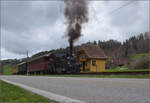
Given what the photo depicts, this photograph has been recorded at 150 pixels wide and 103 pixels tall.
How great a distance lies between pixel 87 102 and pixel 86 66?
98.2 feet

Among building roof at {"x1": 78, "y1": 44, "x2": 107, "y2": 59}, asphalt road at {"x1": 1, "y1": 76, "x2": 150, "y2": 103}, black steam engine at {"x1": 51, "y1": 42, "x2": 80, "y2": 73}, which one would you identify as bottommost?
asphalt road at {"x1": 1, "y1": 76, "x2": 150, "y2": 103}

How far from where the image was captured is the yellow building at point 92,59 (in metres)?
33.7

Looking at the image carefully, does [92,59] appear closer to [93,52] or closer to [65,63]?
[93,52]

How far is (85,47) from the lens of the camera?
119 ft

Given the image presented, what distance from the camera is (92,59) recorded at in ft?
111

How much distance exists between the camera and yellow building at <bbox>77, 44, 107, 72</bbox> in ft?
111

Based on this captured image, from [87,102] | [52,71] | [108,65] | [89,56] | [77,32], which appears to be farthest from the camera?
[108,65]

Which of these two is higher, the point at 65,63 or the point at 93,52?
the point at 93,52

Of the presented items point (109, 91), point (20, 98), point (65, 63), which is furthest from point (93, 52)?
point (20, 98)

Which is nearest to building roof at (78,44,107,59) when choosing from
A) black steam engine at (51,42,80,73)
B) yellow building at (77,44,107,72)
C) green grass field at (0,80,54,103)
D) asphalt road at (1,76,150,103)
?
yellow building at (77,44,107,72)

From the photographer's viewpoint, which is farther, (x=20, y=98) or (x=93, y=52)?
(x=93, y=52)

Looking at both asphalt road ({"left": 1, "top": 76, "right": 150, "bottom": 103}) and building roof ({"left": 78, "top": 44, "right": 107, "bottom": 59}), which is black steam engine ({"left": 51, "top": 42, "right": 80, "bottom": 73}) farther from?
asphalt road ({"left": 1, "top": 76, "right": 150, "bottom": 103})

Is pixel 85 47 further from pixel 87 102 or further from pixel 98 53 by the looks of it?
pixel 87 102

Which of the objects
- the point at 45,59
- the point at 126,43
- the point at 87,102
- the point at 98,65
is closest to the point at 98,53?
the point at 98,65
